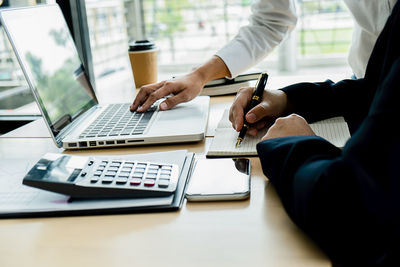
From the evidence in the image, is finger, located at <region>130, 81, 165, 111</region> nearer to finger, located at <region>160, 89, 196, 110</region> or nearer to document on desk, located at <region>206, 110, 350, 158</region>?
finger, located at <region>160, 89, 196, 110</region>

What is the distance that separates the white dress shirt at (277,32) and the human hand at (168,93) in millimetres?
179

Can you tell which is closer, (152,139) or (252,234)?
(252,234)

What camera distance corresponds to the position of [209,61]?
1.27 metres

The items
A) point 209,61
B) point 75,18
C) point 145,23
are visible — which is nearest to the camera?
point 209,61

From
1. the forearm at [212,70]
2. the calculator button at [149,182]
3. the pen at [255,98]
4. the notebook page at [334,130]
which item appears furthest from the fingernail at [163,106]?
the calculator button at [149,182]

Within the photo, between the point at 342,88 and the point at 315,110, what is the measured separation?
4.2 inches

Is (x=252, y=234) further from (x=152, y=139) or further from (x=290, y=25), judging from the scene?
(x=290, y=25)

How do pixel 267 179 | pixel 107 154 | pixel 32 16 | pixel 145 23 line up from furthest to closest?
pixel 145 23, pixel 32 16, pixel 107 154, pixel 267 179

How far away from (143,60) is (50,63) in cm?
50

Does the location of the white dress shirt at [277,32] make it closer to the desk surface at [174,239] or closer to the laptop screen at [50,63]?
the laptop screen at [50,63]

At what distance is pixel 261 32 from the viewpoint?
1.40 metres

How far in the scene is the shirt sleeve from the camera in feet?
4.33

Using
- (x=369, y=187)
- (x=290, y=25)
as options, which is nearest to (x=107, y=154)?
(x=369, y=187)

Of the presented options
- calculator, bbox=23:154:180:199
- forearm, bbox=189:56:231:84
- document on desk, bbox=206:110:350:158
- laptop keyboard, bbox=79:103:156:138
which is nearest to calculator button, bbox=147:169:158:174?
calculator, bbox=23:154:180:199
